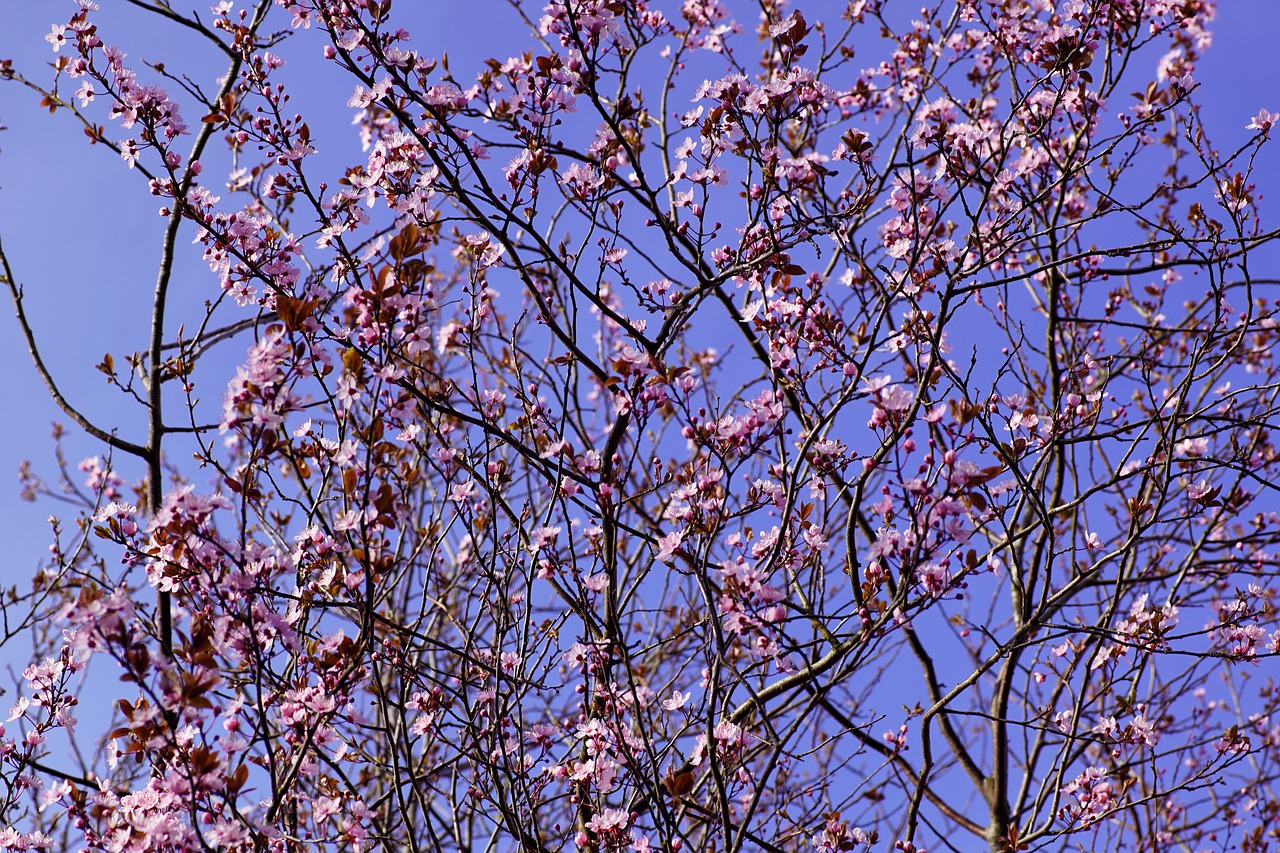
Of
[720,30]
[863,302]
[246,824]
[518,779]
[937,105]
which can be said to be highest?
[720,30]

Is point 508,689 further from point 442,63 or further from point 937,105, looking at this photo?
point 937,105

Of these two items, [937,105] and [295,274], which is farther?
[937,105]

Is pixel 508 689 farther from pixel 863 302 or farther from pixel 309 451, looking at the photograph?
pixel 863 302

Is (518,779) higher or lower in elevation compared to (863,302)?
lower

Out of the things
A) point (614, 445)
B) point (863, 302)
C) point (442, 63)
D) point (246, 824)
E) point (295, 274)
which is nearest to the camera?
point (246, 824)

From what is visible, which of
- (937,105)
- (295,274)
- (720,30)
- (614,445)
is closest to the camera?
(295,274)

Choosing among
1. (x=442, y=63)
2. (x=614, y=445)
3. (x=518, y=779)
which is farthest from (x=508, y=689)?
(x=442, y=63)

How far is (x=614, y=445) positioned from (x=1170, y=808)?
4.96 metres

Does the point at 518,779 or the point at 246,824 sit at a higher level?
the point at 518,779

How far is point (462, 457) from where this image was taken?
3.42 m

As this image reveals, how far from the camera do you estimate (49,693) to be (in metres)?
3.06

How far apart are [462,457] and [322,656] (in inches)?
34.4

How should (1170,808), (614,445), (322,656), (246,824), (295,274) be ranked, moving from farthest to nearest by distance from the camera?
1. (1170,808)
2. (614,445)
3. (295,274)
4. (322,656)
5. (246,824)

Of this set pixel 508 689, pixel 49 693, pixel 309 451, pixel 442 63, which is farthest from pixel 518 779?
pixel 442 63
